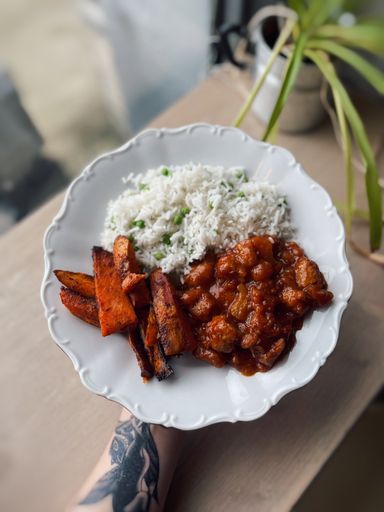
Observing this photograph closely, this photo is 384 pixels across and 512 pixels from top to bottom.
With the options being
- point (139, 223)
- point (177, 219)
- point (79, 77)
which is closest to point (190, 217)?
point (177, 219)

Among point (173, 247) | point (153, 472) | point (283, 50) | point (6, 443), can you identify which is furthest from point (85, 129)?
point (153, 472)

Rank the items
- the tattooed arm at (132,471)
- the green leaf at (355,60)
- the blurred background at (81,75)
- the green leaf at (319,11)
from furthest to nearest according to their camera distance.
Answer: the blurred background at (81,75) → the green leaf at (319,11) → the green leaf at (355,60) → the tattooed arm at (132,471)

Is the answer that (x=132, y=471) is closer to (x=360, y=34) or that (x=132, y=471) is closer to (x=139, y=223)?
(x=139, y=223)

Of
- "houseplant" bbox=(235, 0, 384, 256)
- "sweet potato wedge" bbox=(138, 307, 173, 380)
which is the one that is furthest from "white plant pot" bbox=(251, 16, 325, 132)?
"sweet potato wedge" bbox=(138, 307, 173, 380)

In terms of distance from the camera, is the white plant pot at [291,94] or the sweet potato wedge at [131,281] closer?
the sweet potato wedge at [131,281]

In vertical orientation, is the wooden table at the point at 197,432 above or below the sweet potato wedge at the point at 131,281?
below

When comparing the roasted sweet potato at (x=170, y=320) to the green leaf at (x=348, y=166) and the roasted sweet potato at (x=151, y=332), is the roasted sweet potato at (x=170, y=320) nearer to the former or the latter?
the roasted sweet potato at (x=151, y=332)

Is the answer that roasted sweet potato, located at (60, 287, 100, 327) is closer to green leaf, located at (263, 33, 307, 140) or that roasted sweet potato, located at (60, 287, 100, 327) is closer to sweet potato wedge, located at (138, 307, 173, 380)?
sweet potato wedge, located at (138, 307, 173, 380)

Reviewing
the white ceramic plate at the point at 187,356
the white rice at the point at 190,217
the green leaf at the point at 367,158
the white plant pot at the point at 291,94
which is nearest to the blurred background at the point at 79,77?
the white plant pot at the point at 291,94
